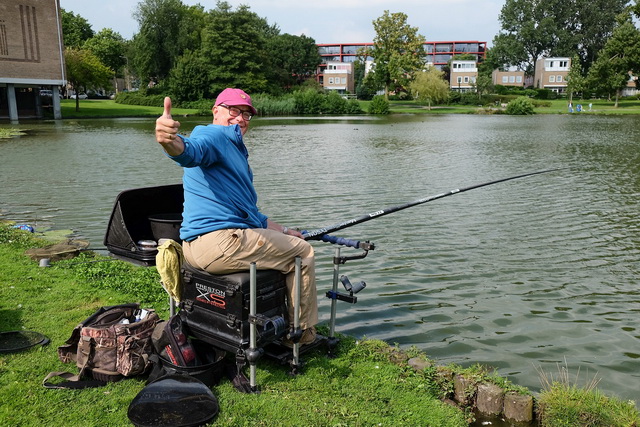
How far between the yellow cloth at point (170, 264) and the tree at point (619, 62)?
81.6m

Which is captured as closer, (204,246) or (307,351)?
(204,246)

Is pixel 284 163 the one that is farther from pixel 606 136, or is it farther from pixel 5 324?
pixel 606 136

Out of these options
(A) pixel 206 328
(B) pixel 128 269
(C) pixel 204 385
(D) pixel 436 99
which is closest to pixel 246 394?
(C) pixel 204 385

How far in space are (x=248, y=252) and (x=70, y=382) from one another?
1758mm

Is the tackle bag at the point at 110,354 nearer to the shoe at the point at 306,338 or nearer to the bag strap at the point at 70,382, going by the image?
the bag strap at the point at 70,382

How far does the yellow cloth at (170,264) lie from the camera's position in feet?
13.6

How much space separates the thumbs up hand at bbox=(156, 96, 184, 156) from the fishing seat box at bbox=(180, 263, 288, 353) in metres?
1.03

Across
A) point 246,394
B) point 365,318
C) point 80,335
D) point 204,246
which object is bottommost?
point 365,318

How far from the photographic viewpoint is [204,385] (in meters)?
3.96

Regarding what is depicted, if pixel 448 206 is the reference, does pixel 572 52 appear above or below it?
above

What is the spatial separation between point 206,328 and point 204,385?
1.35 feet

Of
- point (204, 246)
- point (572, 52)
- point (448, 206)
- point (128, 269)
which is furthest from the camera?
point (572, 52)

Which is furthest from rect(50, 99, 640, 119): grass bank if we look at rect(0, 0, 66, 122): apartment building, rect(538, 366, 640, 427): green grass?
rect(538, 366, 640, 427): green grass

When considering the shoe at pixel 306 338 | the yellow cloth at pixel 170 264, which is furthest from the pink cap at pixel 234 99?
the shoe at pixel 306 338
